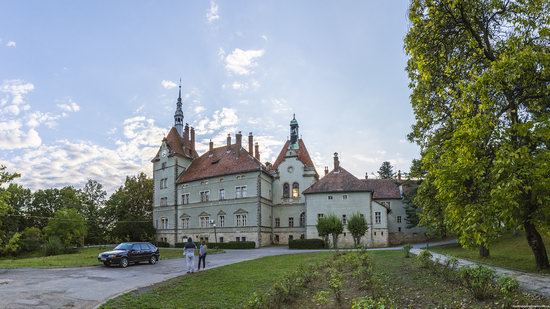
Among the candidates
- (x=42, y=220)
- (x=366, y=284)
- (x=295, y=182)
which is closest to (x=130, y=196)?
(x=42, y=220)

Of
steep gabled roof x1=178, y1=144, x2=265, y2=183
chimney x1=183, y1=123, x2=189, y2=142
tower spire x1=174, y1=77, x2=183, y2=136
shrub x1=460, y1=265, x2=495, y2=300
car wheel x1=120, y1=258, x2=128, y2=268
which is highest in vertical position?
tower spire x1=174, y1=77, x2=183, y2=136

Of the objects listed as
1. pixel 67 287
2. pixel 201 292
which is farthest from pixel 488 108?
pixel 67 287

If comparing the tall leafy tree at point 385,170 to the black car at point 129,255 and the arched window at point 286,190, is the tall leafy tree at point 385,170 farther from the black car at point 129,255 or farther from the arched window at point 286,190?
the black car at point 129,255

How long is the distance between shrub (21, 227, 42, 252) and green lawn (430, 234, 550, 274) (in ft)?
186

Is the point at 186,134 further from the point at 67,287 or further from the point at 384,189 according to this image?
the point at 67,287

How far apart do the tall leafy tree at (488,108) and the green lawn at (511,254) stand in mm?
2888

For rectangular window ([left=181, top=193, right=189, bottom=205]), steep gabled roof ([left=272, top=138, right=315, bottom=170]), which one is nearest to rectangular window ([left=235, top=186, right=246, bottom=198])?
steep gabled roof ([left=272, top=138, right=315, bottom=170])

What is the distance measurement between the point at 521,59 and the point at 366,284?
308 inches

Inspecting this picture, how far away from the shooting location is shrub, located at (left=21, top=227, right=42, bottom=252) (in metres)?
58.3

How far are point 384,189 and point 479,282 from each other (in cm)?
5275

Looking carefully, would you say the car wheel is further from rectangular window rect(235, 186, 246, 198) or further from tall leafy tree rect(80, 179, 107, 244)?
tall leafy tree rect(80, 179, 107, 244)

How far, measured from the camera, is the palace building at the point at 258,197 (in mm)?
49688

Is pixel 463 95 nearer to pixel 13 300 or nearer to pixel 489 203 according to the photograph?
pixel 489 203

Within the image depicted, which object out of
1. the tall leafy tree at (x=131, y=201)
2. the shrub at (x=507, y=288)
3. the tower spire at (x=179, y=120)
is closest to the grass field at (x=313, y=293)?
the shrub at (x=507, y=288)
